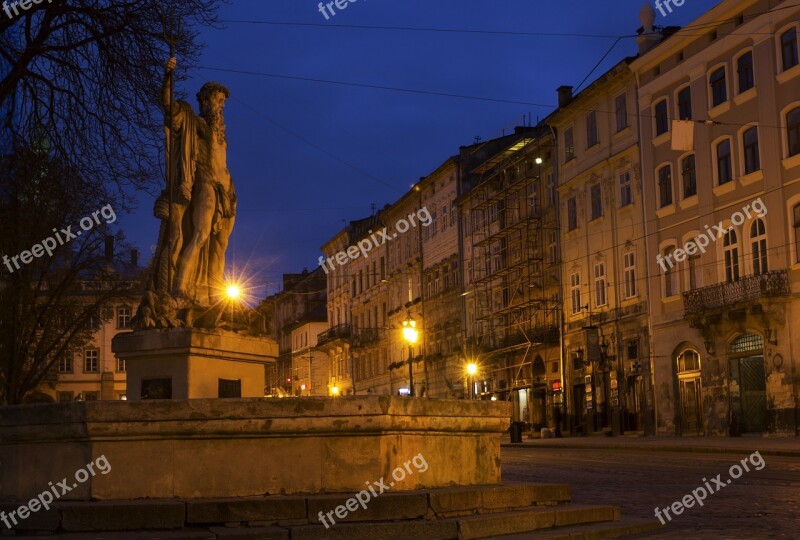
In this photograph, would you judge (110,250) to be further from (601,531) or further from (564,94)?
(564,94)

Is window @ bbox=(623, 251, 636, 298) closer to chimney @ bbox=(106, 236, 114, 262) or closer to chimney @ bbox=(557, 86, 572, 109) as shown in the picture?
chimney @ bbox=(557, 86, 572, 109)

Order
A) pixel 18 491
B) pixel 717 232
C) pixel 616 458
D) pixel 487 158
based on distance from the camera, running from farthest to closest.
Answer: pixel 487 158 < pixel 717 232 < pixel 616 458 < pixel 18 491

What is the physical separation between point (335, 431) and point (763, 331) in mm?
28702

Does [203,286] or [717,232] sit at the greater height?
[717,232]

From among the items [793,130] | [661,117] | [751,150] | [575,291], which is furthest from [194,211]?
[575,291]

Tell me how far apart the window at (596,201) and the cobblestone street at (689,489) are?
23.3 metres

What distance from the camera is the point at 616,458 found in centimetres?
2555

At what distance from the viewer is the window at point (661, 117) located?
41562 millimetres

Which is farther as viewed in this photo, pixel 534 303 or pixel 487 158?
pixel 487 158

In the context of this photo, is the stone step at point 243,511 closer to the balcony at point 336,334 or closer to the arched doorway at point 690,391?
the arched doorway at point 690,391

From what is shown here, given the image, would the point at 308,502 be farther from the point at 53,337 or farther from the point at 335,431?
the point at 53,337

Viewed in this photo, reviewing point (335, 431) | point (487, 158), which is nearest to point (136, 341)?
point (335, 431)

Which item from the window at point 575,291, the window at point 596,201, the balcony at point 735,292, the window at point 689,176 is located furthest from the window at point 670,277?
Answer: the window at point 575,291

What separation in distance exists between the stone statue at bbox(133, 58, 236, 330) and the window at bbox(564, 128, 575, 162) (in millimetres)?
38960
